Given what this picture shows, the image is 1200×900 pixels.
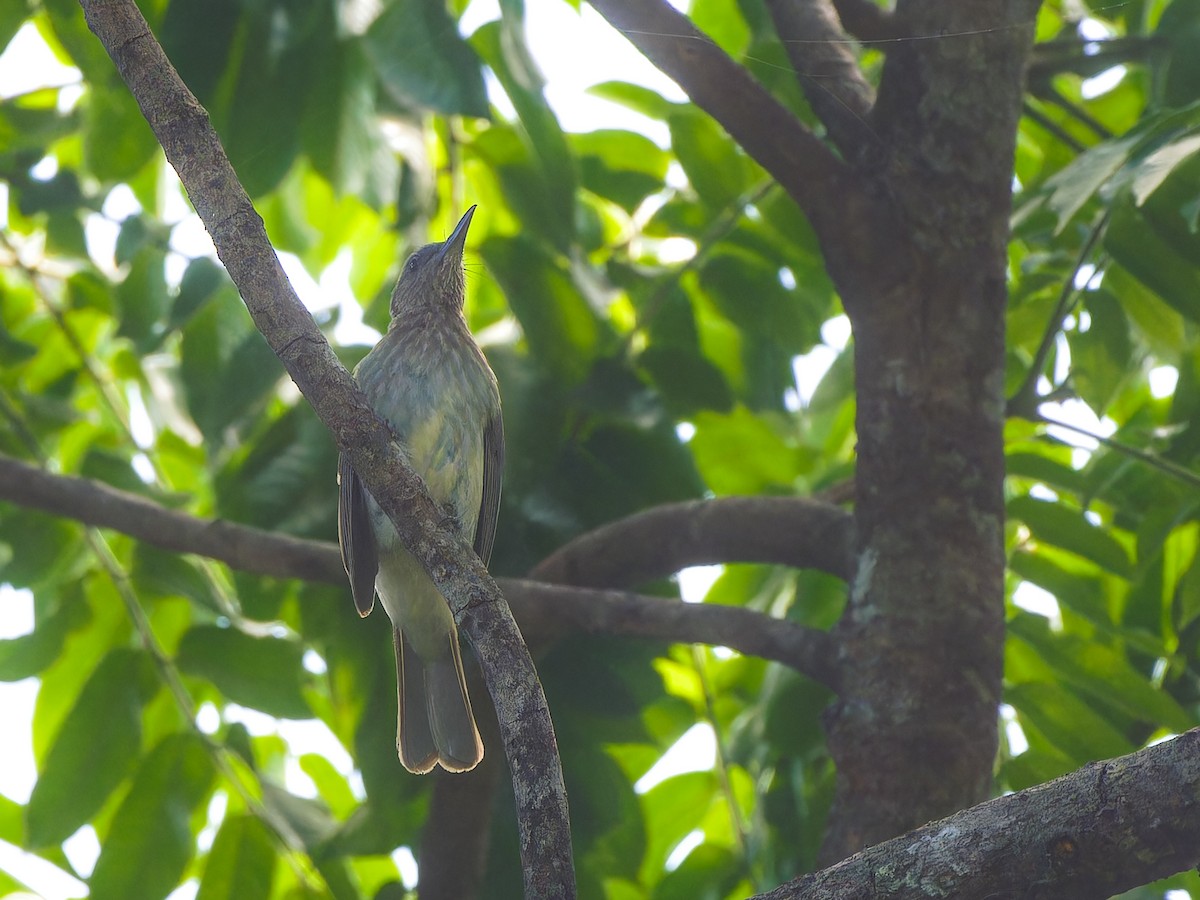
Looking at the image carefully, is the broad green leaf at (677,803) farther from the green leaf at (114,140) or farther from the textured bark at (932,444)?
the green leaf at (114,140)

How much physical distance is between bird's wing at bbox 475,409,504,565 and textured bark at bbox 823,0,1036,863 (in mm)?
1247

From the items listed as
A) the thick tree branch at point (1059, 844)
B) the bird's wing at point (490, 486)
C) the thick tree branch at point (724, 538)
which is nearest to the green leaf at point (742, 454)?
the bird's wing at point (490, 486)

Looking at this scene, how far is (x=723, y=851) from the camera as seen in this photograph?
3602mm

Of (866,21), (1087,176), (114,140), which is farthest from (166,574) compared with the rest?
(1087,176)

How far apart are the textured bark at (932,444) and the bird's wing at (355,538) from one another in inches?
53.5

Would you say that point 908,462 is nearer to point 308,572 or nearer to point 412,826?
point 308,572

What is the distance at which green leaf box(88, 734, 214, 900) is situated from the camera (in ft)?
10.8

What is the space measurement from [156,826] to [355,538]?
0.98 metres

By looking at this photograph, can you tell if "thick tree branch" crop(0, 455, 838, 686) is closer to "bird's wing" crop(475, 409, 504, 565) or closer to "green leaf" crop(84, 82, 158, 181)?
"bird's wing" crop(475, 409, 504, 565)

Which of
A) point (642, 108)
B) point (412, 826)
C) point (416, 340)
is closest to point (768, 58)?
point (642, 108)

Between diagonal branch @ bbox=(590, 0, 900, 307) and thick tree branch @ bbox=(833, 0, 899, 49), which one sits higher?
thick tree branch @ bbox=(833, 0, 899, 49)

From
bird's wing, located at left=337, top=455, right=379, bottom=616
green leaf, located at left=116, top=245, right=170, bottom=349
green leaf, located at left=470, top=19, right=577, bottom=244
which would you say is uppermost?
green leaf, located at left=116, top=245, right=170, bottom=349


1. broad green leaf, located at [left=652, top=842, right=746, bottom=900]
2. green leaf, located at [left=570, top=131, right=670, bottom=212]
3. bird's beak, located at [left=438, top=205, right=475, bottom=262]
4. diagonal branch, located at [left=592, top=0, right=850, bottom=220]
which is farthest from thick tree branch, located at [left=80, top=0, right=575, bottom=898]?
green leaf, located at [left=570, top=131, right=670, bottom=212]

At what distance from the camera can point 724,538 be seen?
3.12 metres
